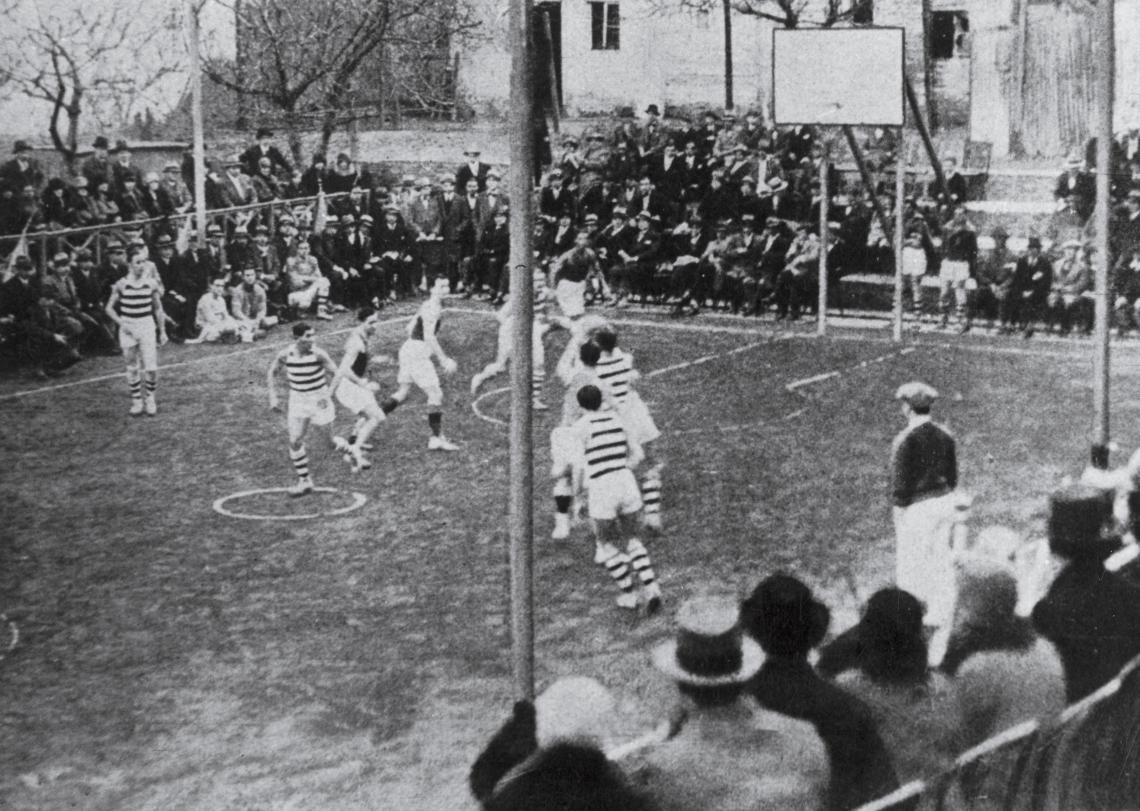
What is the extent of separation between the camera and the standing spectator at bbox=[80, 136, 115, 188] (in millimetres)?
7973

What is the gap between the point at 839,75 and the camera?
32.6 feet

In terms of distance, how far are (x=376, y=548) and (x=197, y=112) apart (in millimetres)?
3022

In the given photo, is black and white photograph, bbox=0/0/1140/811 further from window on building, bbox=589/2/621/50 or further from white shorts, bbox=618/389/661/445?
white shorts, bbox=618/389/661/445

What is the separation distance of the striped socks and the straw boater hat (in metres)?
5.88

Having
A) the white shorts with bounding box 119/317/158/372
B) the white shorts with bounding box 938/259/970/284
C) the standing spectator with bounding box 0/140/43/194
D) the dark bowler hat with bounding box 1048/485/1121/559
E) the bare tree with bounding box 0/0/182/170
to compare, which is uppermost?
the bare tree with bounding box 0/0/182/170

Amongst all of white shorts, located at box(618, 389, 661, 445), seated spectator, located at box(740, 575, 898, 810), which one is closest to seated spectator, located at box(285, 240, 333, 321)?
white shorts, located at box(618, 389, 661, 445)

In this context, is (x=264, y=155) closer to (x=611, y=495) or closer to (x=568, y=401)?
(x=568, y=401)

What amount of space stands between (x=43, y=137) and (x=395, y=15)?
2402 mm

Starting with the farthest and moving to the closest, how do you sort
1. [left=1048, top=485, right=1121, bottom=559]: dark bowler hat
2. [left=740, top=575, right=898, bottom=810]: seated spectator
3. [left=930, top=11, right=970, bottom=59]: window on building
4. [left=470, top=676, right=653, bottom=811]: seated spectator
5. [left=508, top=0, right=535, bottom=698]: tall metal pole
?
[left=930, top=11, right=970, bottom=59]: window on building → [left=508, top=0, right=535, bottom=698]: tall metal pole → [left=1048, top=485, right=1121, bottom=559]: dark bowler hat → [left=740, top=575, right=898, bottom=810]: seated spectator → [left=470, top=676, right=653, bottom=811]: seated spectator

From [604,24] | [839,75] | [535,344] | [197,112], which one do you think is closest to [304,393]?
[535,344]

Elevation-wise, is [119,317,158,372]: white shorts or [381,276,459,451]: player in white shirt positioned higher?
[119,317,158,372]: white shorts

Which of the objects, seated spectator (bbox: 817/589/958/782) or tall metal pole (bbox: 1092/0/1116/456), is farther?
tall metal pole (bbox: 1092/0/1116/456)

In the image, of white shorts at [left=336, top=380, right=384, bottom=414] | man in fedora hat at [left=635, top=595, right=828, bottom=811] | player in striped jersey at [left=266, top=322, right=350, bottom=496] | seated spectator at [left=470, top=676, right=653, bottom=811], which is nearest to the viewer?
seated spectator at [left=470, top=676, right=653, bottom=811]

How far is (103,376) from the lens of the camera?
30.9 feet
